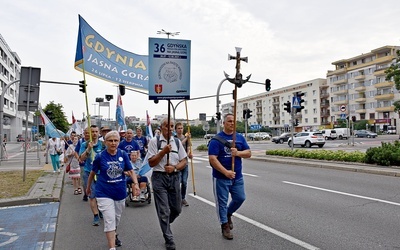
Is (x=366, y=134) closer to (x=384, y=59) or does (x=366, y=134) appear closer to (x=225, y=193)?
(x=384, y=59)

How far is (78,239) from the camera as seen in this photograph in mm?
5375

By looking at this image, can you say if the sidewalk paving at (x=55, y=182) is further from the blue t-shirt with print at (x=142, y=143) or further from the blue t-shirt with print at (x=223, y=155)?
the blue t-shirt with print at (x=223, y=155)

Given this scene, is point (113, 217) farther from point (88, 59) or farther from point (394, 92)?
point (394, 92)

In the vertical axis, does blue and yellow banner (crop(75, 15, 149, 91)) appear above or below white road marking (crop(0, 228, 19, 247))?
above

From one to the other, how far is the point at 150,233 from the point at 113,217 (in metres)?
1.27

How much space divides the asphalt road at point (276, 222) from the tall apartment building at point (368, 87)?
62717 mm

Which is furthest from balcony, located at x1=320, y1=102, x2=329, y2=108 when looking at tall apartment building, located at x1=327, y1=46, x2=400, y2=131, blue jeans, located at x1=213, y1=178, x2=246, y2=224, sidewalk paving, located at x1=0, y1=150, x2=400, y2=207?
blue jeans, located at x1=213, y1=178, x2=246, y2=224

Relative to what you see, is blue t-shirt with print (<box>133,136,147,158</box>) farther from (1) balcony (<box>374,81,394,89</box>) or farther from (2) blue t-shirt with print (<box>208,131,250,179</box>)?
(1) balcony (<box>374,81,394,89</box>)

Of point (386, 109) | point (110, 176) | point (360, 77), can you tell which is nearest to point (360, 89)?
point (360, 77)

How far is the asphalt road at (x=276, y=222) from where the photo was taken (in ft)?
16.1

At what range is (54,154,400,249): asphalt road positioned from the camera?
4.92 metres

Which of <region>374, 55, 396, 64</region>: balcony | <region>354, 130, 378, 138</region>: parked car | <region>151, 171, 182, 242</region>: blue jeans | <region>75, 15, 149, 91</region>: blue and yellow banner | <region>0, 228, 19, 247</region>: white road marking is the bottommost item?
<region>0, 228, 19, 247</region>: white road marking

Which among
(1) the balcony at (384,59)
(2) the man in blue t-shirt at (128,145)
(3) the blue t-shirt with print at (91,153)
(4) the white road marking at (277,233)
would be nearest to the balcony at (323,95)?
(1) the balcony at (384,59)

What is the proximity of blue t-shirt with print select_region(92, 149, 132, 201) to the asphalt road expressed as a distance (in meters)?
0.92
